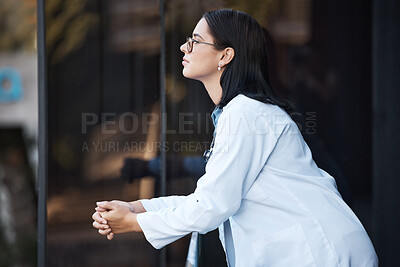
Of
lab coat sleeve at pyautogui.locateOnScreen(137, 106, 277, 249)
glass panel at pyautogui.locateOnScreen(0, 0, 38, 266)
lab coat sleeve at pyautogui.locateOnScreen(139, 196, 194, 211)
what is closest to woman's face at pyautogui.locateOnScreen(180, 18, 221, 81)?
lab coat sleeve at pyautogui.locateOnScreen(137, 106, 277, 249)

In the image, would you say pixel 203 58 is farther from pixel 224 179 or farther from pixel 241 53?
pixel 224 179

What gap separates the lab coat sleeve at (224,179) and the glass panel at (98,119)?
129cm

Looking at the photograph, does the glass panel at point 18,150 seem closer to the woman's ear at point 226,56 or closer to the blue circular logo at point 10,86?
the blue circular logo at point 10,86

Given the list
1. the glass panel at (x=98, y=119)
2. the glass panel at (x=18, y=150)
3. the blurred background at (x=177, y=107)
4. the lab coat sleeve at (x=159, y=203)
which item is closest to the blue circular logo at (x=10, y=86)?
the glass panel at (x=18, y=150)

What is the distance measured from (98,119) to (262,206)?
1.68m

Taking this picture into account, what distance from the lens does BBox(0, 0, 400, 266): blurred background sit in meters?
2.95

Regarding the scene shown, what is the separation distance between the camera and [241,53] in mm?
1896

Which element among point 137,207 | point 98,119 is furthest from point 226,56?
point 98,119

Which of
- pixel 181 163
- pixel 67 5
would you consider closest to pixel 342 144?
pixel 181 163

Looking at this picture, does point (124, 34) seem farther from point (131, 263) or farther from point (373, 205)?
point (373, 205)

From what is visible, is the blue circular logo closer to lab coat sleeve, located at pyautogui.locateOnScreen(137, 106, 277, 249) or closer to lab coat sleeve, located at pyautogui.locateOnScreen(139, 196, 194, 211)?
lab coat sleeve, located at pyautogui.locateOnScreen(139, 196, 194, 211)

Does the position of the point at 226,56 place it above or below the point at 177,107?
above

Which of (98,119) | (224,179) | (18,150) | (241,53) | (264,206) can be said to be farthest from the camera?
(18,150)

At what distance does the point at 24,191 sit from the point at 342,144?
10.2 ft
